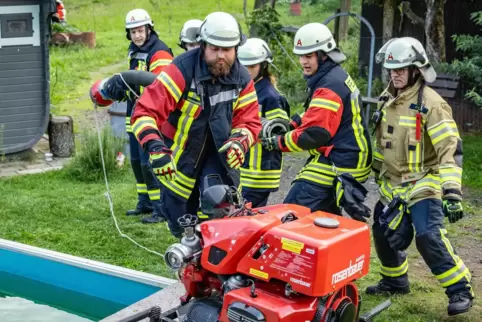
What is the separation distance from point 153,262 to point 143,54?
7.04 ft

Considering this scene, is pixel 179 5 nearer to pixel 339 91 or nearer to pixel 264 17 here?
pixel 264 17

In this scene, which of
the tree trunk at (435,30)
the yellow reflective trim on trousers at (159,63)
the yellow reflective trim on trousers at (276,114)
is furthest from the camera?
the tree trunk at (435,30)

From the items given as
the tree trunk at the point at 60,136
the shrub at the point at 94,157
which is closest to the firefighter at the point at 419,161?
the shrub at the point at 94,157

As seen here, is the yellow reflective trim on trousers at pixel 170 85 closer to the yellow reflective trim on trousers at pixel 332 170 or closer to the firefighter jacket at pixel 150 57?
the yellow reflective trim on trousers at pixel 332 170

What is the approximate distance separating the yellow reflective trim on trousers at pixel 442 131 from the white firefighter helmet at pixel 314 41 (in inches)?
36.7

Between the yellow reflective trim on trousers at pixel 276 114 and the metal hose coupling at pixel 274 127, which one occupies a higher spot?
the yellow reflective trim on trousers at pixel 276 114

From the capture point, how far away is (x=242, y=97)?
5.87m

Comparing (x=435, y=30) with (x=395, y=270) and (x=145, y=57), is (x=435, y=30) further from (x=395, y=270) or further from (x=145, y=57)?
(x=395, y=270)

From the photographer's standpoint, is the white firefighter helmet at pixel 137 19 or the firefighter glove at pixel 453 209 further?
the white firefighter helmet at pixel 137 19

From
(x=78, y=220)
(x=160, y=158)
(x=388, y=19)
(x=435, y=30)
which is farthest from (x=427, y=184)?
(x=388, y=19)

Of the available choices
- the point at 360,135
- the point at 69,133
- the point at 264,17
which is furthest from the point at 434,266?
the point at 264,17

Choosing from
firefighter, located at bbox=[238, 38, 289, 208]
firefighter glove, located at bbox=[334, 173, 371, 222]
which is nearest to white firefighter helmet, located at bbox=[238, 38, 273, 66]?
firefighter, located at bbox=[238, 38, 289, 208]

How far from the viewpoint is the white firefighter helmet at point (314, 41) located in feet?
19.5

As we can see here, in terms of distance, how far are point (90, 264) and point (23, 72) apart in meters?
4.89
